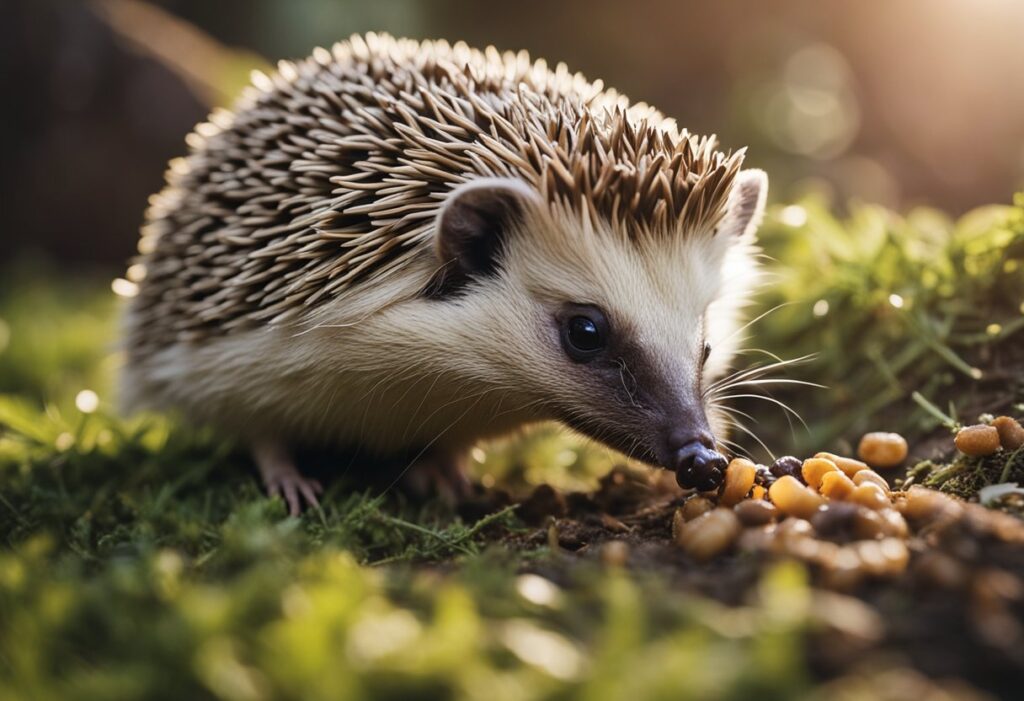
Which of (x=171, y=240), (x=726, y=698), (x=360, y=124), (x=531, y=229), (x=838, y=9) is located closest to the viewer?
(x=726, y=698)

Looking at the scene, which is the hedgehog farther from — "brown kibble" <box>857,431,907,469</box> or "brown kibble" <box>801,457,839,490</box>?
"brown kibble" <box>857,431,907,469</box>

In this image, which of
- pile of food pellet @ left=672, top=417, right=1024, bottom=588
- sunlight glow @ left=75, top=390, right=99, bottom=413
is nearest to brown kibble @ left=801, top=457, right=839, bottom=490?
pile of food pellet @ left=672, top=417, right=1024, bottom=588

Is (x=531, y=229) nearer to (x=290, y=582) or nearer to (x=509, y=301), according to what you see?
(x=509, y=301)

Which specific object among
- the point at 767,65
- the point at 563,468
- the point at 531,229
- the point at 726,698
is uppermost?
the point at 767,65

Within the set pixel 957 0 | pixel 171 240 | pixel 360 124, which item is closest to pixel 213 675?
pixel 360 124

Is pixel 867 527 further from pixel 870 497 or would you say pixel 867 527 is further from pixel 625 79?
pixel 625 79

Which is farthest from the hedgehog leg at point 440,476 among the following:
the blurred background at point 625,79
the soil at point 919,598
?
the blurred background at point 625,79

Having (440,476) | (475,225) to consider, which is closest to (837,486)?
(475,225)
